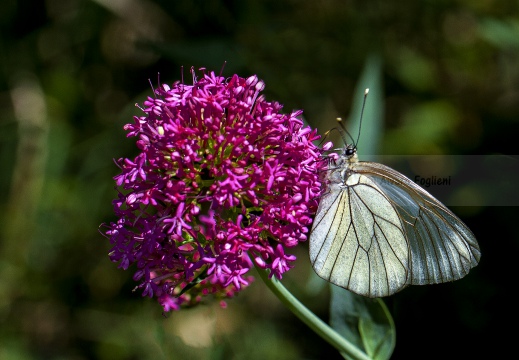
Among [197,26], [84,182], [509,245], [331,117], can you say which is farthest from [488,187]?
[84,182]

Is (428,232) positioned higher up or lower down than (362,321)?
higher up

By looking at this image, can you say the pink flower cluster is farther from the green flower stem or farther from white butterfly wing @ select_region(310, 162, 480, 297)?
white butterfly wing @ select_region(310, 162, 480, 297)

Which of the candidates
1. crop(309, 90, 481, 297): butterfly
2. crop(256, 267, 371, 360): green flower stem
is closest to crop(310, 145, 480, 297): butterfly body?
crop(309, 90, 481, 297): butterfly

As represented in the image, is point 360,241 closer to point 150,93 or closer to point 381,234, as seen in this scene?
point 381,234

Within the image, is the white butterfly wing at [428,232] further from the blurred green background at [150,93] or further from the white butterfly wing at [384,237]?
the blurred green background at [150,93]

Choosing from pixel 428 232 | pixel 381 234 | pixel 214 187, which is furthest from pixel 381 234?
pixel 214 187

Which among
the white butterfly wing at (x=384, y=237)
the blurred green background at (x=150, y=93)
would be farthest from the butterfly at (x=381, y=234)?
the blurred green background at (x=150, y=93)
